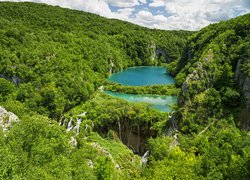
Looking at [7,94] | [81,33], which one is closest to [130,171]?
[7,94]

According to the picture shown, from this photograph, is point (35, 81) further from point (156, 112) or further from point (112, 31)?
point (112, 31)

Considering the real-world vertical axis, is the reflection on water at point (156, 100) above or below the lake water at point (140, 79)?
above

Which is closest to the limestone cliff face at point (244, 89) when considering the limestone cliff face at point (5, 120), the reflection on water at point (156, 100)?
the reflection on water at point (156, 100)

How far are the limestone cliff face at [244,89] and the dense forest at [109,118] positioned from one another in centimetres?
14

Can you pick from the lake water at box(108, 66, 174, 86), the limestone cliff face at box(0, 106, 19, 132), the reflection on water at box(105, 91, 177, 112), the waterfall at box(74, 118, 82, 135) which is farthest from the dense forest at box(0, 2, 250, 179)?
the lake water at box(108, 66, 174, 86)

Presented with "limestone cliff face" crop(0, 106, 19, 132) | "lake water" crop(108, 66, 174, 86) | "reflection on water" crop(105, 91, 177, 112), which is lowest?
"lake water" crop(108, 66, 174, 86)

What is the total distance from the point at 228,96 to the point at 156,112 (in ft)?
40.5

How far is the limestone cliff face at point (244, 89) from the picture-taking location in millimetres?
36500

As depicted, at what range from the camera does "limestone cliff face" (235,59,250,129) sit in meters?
36.5

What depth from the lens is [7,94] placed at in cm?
5384

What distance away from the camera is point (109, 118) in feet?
148

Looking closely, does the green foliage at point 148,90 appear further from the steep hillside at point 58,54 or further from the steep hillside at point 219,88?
the steep hillside at point 219,88

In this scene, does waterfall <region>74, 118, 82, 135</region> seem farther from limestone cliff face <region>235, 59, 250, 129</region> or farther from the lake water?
the lake water

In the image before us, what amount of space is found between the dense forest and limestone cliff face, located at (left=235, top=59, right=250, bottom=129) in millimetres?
137
